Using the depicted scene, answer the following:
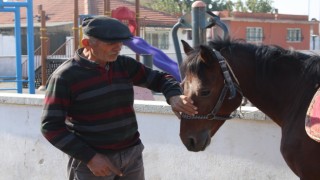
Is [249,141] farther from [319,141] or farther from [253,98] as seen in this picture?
[319,141]

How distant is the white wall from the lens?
4328mm

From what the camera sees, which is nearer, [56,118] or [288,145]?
[56,118]

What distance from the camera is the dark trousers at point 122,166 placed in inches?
121

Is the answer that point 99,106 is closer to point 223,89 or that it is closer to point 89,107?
point 89,107

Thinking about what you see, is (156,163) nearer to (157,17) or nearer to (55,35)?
(55,35)

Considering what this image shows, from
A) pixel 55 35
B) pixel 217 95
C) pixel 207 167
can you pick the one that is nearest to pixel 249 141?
pixel 207 167

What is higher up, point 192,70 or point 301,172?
point 192,70

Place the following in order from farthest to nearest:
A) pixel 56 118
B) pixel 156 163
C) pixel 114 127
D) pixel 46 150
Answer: pixel 46 150 → pixel 156 163 → pixel 114 127 → pixel 56 118

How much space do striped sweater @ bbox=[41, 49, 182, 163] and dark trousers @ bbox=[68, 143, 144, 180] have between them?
49mm

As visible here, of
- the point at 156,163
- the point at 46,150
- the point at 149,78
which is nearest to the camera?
the point at 149,78

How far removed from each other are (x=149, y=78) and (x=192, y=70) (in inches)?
12.5

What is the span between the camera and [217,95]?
3189 mm

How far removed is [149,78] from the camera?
333 centimetres

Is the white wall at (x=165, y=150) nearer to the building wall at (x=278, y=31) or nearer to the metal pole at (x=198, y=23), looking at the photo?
the metal pole at (x=198, y=23)
